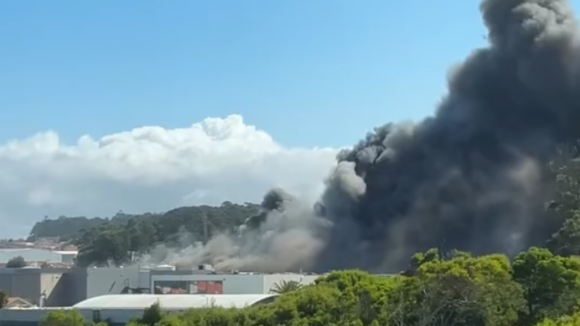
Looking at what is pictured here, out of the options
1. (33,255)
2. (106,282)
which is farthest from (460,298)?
(33,255)

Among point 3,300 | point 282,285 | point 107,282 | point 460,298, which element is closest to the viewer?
point 460,298

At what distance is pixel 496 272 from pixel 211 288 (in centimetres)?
3127

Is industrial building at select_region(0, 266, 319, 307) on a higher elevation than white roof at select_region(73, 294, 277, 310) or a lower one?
higher

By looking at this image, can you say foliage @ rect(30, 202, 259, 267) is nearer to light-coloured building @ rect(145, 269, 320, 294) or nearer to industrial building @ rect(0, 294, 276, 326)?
light-coloured building @ rect(145, 269, 320, 294)

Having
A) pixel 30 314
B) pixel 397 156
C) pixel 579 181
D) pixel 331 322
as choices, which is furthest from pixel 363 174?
pixel 331 322

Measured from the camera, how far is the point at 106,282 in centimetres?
7419

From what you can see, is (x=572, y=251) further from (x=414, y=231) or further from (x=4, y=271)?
(x=4, y=271)

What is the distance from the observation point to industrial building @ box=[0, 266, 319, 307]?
2781 inches

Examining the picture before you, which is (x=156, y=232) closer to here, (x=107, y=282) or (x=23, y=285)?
(x=23, y=285)

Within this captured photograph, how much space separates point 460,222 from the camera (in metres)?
79.6

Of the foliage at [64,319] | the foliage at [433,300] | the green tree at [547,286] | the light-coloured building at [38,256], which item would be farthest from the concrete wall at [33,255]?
the green tree at [547,286]

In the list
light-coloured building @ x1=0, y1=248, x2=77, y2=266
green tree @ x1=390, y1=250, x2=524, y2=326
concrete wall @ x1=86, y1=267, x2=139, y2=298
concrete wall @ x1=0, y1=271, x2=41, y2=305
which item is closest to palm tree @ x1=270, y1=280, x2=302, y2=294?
concrete wall @ x1=86, y1=267, x2=139, y2=298

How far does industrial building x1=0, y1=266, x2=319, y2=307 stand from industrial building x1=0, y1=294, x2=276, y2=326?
396 inches

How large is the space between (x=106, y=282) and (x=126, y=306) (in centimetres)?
1714
